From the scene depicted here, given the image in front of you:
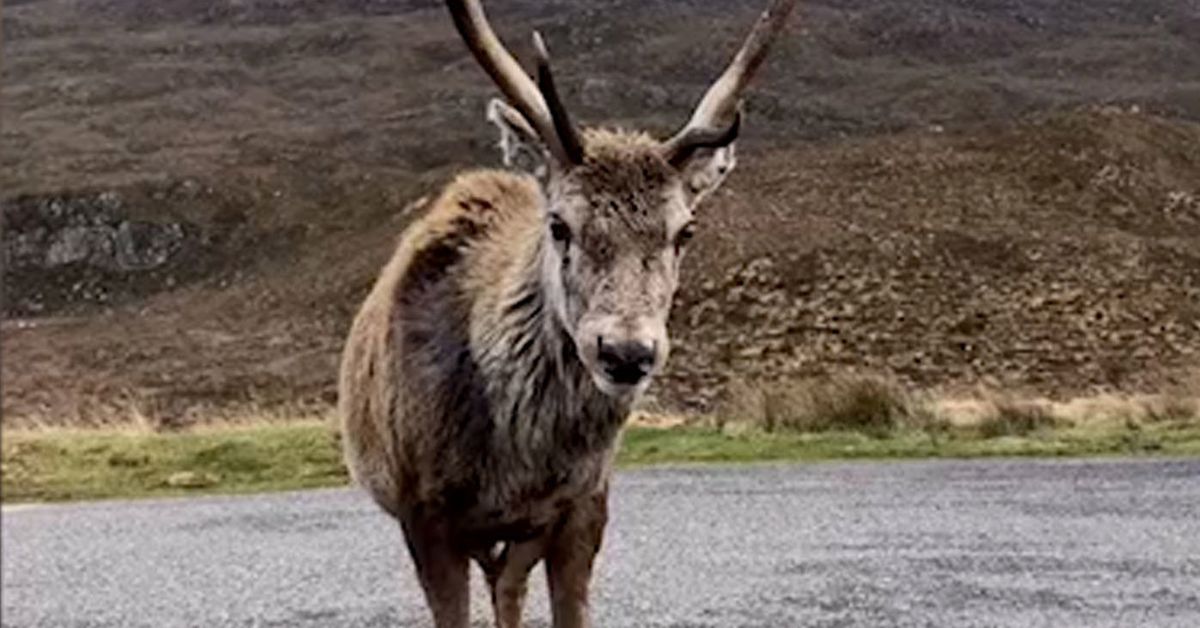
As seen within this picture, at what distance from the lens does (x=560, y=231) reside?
5684 millimetres

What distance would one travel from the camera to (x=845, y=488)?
1920cm

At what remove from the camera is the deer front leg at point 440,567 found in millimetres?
6293

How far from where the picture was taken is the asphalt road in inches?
428

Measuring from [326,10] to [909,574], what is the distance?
257ft

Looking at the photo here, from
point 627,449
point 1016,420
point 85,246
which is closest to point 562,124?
point 627,449

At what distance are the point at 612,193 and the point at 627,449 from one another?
64.0 ft

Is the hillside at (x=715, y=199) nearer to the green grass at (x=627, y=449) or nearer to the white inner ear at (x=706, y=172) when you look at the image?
the green grass at (x=627, y=449)

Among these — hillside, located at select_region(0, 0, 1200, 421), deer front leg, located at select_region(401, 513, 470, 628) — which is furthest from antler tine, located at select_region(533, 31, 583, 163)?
hillside, located at select_region(0, 0, 1200, 421)

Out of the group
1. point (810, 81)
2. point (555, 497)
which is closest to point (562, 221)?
point (555, 497)

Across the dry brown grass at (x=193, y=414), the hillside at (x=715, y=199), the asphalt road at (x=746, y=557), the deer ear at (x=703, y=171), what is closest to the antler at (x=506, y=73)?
the deer ear at (x=703, y=171)

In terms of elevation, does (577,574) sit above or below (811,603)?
above

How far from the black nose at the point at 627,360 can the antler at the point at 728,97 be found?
986 millimetres

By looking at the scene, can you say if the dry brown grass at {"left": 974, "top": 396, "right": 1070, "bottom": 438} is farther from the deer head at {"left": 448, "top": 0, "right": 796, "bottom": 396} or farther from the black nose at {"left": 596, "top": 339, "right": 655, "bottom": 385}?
the black nose at {"left": 596, "top": 339, "right": 655, "bottom": 385}

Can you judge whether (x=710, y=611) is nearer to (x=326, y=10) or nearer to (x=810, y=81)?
(x=810, y=81)
